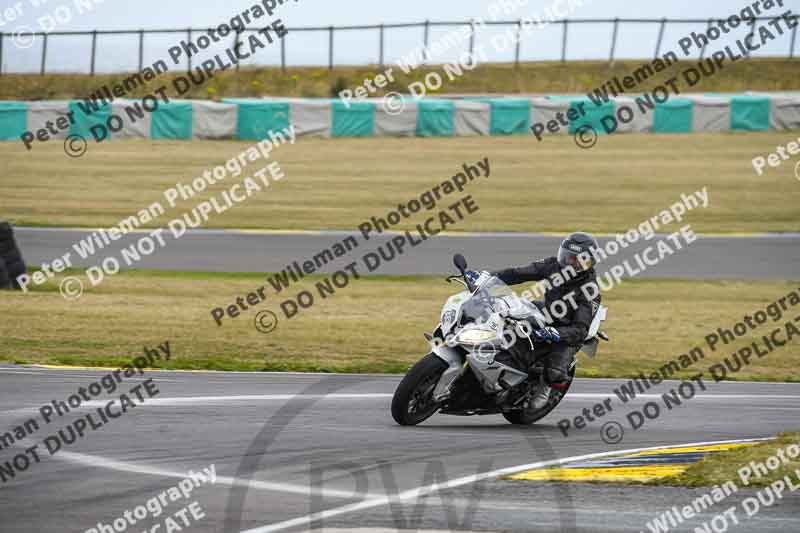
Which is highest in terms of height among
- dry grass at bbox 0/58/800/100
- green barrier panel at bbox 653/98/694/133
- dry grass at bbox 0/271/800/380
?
dry grass at bbox 0/58/800/100

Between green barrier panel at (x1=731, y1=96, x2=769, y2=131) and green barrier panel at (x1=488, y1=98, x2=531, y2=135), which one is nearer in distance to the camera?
green barrier panel at (x1=488, y1=98, x2=531, y2=135)

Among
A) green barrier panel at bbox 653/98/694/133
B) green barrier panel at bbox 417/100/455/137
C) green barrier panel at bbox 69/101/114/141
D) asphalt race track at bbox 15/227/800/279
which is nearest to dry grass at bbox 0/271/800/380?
asphalt race track at bbox 15/227/800/279

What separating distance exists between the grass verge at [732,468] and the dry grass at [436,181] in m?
19.3

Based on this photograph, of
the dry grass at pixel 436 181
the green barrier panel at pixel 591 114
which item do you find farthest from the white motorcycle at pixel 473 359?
the green barrier panel at pixel 591 114

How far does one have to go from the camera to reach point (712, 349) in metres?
16.7

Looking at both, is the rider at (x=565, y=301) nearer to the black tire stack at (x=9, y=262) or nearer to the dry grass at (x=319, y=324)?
the dry grass at (x=319, y=324)

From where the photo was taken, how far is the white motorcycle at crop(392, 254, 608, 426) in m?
9.73

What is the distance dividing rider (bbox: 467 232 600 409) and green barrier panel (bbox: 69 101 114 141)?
100 feet

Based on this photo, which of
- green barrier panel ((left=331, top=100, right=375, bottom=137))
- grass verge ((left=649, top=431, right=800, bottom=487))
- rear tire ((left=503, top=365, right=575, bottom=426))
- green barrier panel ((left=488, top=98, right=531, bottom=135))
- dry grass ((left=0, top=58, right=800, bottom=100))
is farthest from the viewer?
dry grass ((left=0, top=58, right=800, bottom=100))

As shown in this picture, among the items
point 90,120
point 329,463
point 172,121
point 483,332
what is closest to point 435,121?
point 172,121

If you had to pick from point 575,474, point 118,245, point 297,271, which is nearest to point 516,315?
point 575,474

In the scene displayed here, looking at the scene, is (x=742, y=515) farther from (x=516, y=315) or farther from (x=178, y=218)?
(x=178, y=218)

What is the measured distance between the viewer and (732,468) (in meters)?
8.65

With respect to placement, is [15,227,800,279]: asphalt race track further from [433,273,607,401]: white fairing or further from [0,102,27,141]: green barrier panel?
[433,273,607,401]: white fairing
